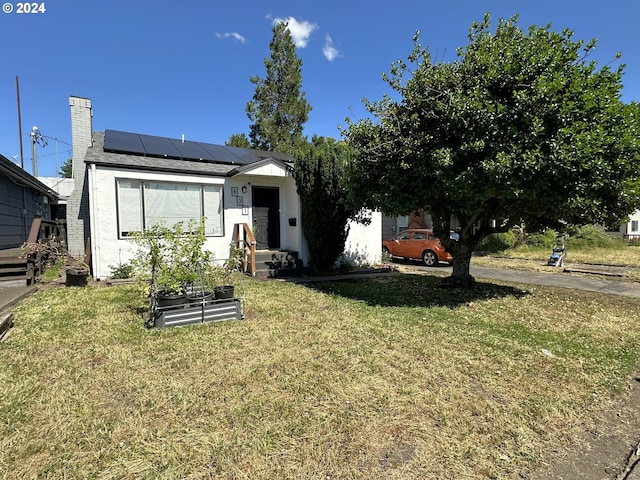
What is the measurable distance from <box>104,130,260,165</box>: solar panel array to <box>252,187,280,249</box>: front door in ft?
3.81

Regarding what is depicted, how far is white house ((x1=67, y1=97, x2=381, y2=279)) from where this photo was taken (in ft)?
26.7

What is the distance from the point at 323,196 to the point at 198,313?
4859 mm

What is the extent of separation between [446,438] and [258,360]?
203 cm

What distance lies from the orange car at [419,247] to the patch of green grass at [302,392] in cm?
722

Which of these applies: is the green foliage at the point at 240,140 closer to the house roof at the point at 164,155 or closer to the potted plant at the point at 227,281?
the house roof at the point at 164,155

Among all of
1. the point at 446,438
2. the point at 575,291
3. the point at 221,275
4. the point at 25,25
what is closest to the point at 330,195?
the point at 221,275

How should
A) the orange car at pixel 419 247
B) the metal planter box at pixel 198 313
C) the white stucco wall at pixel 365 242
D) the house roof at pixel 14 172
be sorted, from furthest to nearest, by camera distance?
1. the orange car at pixel 419 247
2. the white stucco wall at pixel 365 242
3. the house roof at pixel 14 172
4. the metal planter box at pixel 198 313

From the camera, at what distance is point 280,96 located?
26.0 metres

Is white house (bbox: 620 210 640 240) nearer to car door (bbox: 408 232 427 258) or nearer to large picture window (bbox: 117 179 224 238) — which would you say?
car door (bbox: 408 232 427 258)

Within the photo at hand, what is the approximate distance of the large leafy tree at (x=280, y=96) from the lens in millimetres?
25719

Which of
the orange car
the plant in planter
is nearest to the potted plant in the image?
the plant in planter

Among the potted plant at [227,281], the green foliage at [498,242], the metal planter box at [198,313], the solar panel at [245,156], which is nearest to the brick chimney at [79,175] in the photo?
the solar panel at [245,156]

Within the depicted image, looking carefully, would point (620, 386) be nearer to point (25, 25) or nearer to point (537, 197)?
point (537, 197)

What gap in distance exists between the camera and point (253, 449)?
7.18ft
